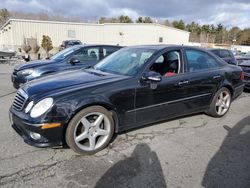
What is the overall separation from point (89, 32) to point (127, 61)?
31369 millimetres

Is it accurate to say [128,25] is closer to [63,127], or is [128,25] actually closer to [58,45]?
[58,45]

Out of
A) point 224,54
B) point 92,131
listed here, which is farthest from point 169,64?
point 224,54

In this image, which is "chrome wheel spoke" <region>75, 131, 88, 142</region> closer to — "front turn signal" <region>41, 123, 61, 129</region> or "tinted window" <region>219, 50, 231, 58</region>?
"front turn signal" <region>41, 123, 61, 129</region>

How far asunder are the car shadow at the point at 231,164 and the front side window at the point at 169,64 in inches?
61.1

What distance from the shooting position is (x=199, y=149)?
364cm

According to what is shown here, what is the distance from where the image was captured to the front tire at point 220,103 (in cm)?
501

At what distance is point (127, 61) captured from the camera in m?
4.28

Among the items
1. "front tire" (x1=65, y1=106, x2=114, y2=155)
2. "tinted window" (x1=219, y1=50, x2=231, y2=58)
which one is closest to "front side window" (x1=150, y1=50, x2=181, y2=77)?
"front tire" (x1=65, y1=106, x2=114, y2=155)

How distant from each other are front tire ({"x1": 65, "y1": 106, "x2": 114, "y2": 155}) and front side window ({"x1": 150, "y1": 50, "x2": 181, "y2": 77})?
1.48 m

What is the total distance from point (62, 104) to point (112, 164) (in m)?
1.05

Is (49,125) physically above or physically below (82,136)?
above

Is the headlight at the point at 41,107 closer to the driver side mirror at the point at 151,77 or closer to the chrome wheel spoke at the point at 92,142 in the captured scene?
the chrome wheel spoke at the point at 92,142

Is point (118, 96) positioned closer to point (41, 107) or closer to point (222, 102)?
point (41, 107)

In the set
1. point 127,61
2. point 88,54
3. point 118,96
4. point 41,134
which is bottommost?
point 41,134
